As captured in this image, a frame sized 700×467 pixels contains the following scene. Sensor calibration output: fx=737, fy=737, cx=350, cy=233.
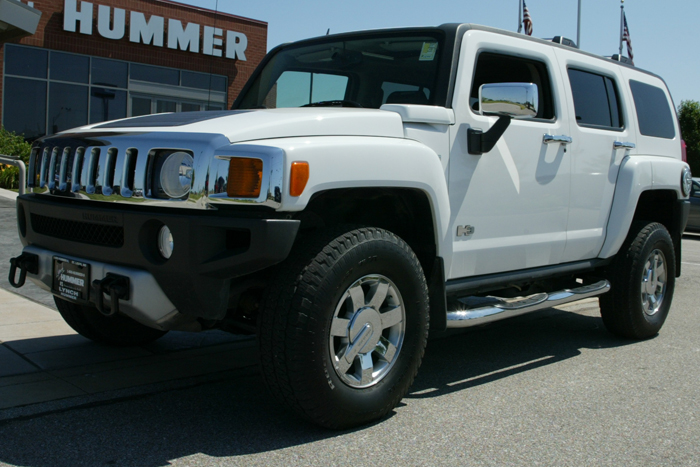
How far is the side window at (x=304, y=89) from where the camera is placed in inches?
173

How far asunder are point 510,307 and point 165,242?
2.02 metres

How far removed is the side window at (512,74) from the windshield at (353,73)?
1.02 ft

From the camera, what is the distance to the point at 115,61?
2094cm

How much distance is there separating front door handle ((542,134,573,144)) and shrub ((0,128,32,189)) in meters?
13.8

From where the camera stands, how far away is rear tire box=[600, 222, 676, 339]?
17.1 ft

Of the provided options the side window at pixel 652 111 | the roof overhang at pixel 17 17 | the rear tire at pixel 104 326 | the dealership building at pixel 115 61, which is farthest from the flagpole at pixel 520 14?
the rear tire at pixel 104 326

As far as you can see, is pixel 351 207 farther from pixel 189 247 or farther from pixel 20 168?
pixel 20 168

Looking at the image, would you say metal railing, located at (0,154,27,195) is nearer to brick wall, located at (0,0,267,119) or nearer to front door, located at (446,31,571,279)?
front door, located at (446,31,571,279)

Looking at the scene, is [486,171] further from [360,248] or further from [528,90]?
[360,248]

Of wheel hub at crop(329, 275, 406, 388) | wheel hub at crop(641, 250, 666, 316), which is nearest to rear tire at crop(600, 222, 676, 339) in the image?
wheel hub at crop(641, 250, 666, 316)

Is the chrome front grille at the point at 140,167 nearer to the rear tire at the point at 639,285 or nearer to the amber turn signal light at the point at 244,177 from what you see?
the amber turn signal light at the point at 244,177

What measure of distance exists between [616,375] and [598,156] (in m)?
1.43

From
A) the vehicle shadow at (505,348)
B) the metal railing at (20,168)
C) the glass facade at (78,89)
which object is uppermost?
the glass facade at (78,89)

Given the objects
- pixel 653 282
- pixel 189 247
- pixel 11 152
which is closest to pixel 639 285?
pixel 653 282
